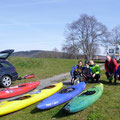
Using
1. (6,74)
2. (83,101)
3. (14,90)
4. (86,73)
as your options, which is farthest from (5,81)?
(83,101)

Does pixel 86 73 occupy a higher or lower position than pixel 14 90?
higher

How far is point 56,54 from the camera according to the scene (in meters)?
41.3

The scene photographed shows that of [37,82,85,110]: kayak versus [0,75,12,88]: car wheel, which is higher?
[0,75,12,88]: car wheel

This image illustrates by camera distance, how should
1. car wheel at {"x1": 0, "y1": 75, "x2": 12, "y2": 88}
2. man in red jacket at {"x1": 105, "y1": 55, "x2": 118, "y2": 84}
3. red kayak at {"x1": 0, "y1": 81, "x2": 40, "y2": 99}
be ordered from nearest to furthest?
red kayak at {"x1": 0, "y1": 81, "x2": 40, "y2": 99} → man in red jacket at {"x1": 105, "y1": 55, "x2": 118, "y2": 84} → car wheel at {"x1": 0, "y1": 75, "x2": 12, "y2": 88}

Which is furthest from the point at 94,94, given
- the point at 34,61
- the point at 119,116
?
the point at 34,61

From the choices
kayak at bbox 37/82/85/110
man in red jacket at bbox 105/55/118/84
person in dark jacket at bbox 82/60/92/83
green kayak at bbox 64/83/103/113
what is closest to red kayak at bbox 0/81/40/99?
kayak at bbox 37/82/85/110

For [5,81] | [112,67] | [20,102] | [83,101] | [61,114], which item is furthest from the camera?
[5,81]

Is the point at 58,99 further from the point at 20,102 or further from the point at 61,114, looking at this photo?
the point at 20,102

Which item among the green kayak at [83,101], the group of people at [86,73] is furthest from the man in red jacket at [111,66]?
the green kayak at [83,101]

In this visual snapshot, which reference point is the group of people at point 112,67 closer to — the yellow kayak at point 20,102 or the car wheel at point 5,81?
the yellow kayak at point 20,102

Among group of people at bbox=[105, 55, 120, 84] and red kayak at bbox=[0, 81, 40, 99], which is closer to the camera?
red kayak at bbox=[0, 81, 40, 99]

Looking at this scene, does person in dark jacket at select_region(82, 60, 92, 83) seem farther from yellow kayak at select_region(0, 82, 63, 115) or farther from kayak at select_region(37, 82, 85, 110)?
A: yellow kayak at select_region(0, 82, 63, 115)

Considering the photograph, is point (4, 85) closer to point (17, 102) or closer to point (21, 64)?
point (17, 102)

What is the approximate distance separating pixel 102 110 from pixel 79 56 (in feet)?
103
